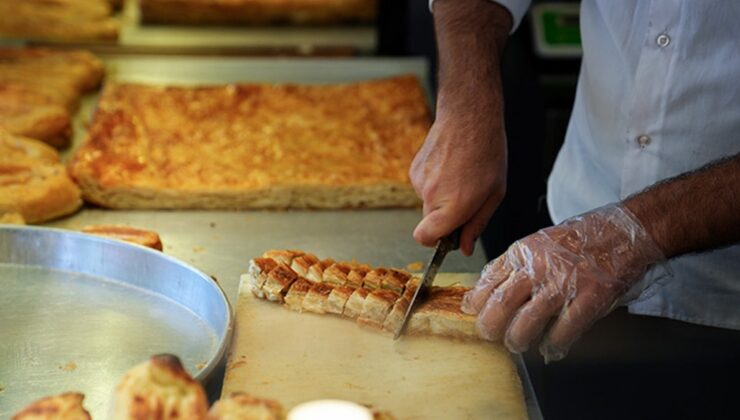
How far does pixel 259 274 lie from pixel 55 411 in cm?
85

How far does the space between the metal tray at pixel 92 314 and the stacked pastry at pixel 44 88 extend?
0.92 metres

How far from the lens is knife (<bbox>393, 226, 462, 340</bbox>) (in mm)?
2428

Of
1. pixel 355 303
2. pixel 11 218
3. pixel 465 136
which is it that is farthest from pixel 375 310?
pixel 11 218

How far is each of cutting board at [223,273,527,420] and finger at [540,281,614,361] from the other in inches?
5.1

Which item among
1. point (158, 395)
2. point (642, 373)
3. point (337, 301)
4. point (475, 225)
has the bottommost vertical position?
point (642, 373)

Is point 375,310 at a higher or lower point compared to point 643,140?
lower

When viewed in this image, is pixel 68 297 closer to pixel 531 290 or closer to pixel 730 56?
pixel 531 290

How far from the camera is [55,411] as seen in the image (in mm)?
1776

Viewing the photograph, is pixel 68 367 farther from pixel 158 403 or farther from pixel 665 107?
pixel 665 107

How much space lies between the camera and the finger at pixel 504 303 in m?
2.28

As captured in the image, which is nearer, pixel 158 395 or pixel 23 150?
pixel 158 395

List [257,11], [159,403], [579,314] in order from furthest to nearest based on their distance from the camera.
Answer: [257,11] < [579,314] < [159,403]

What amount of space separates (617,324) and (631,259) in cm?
89

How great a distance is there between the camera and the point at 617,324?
3.13 meters
